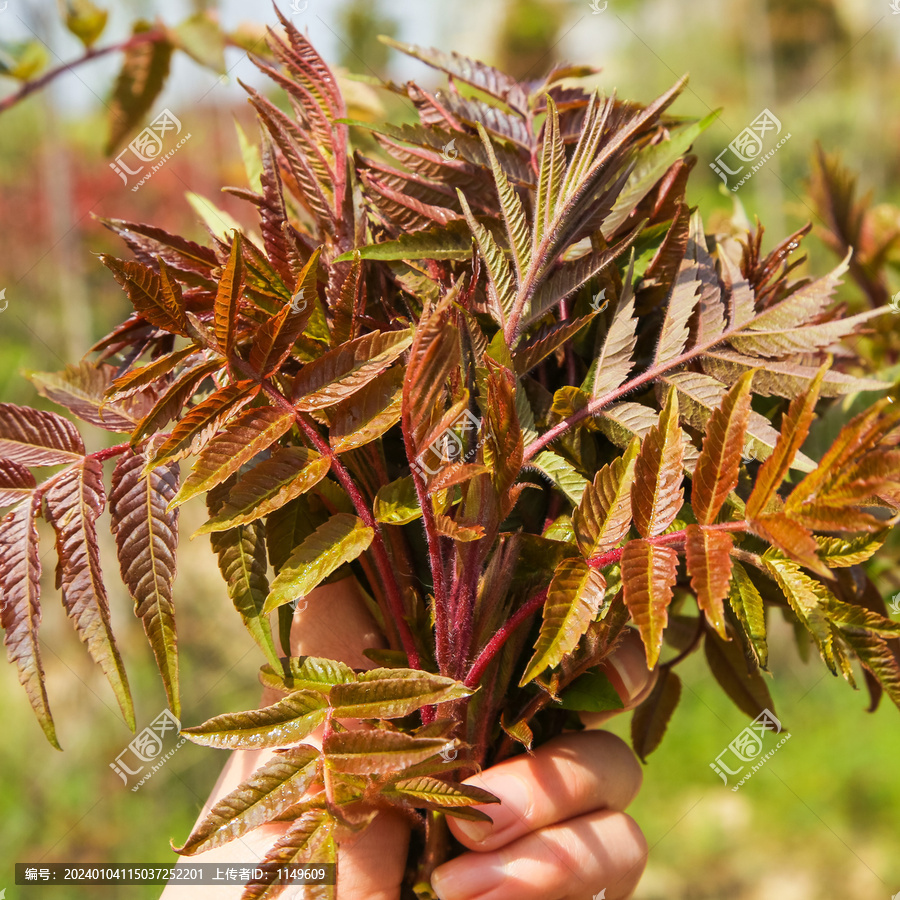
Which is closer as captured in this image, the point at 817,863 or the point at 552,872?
the point at 552,872

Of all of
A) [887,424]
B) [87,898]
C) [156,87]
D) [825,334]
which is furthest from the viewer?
[87,898]

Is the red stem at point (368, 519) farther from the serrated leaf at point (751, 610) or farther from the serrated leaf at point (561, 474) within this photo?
the serrated leaf at point (751, 610)

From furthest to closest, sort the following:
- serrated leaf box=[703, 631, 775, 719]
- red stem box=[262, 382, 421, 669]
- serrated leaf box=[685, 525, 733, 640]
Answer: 1. serrated leaf box=[703, 631, 775, 719]
2. red stem box=[262, 382, 421, 669]
3. serrated leaf box=[685, 525, 733, 640]

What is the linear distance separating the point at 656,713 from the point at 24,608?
0.66m

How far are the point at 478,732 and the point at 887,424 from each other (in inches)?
16.4

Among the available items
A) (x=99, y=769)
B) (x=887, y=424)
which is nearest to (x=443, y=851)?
(x=887, y=424)

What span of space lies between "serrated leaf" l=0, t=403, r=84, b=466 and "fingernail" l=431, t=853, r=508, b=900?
489 mm

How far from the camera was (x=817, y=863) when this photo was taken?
110 inches

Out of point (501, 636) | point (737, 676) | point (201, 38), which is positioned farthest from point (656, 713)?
point (201, 38)

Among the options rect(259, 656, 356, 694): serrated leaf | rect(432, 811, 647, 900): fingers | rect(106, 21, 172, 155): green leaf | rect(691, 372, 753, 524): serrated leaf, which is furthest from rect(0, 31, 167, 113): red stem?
rect(432, 811, 647, 900): fingers

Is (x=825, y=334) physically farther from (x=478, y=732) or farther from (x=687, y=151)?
(x=478, y=732)

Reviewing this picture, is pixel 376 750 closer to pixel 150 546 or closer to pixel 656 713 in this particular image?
pixel 150 546

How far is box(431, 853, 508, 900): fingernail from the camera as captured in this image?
65 cm

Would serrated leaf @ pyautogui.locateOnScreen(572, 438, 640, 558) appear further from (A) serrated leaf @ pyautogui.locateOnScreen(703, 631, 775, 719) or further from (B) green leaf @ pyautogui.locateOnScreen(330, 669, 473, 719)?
(A) serrated leaf @ pyautogui.locateOnScreen(703, 631, 775, 719)
